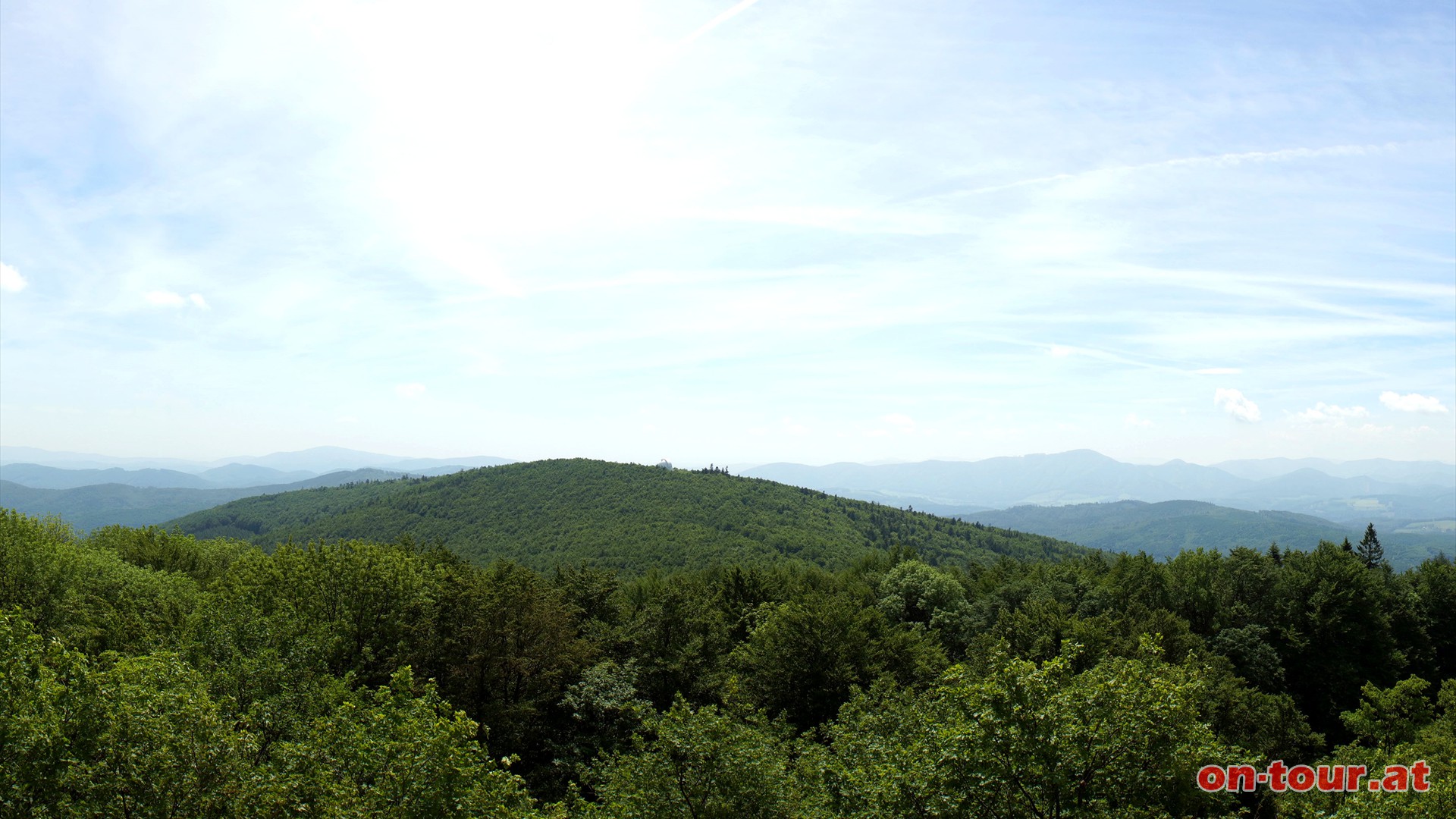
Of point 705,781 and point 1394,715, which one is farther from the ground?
point 705,781

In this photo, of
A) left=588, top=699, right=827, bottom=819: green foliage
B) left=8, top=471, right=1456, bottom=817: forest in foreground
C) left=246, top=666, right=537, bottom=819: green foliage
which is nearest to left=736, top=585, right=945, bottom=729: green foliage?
left=8, top=471, right=1456, bottom=817: forest in foreground

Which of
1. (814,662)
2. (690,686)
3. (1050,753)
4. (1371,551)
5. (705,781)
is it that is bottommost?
(690,686)

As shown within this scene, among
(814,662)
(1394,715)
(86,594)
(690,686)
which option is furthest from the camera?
(814,662)

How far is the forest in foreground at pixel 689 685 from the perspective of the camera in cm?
1531

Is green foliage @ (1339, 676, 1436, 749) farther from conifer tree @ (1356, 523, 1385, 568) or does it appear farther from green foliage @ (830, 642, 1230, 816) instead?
conifer tree @ (1356, 523, 1385, 568)

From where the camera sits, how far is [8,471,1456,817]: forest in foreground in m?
15.3

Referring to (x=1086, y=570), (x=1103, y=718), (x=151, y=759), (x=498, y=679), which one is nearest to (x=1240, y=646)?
(x=1086, y=570)

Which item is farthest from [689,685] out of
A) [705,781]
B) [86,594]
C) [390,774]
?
[86,594]

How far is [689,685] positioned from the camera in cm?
4350

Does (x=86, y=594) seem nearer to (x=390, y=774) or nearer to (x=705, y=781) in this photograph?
(x=390, y=774)

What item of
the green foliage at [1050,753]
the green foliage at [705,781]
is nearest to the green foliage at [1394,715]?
the green foliage at [1050,753]

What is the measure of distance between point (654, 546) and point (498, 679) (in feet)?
416

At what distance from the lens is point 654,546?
162 m

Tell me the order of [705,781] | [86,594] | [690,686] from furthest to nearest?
[690,686], [86,594], [705,781]
